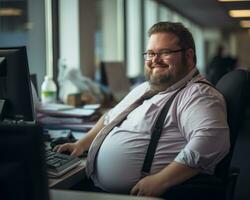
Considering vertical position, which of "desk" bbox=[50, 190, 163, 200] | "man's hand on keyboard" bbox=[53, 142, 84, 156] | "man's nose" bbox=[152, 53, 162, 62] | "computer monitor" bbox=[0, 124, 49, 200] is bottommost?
"man's hand on keyboard" bbox=[53, 142, 84, 156]

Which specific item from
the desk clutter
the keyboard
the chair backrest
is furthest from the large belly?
the desk clutter

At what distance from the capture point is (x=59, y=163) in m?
1.89

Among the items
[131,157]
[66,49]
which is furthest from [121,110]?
[66,49]

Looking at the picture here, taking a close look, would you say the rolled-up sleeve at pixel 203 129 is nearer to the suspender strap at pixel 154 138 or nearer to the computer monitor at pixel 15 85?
the suspender strap at pixel 154 138

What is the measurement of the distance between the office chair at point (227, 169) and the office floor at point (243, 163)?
5.99 ft

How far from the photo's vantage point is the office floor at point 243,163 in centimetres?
388

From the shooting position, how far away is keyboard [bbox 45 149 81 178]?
1.81m

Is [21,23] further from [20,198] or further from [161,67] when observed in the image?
[20,198]

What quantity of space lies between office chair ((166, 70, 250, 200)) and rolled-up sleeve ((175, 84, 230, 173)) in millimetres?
67

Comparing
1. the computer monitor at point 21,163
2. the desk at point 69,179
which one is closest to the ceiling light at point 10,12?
the desk at point 69,179

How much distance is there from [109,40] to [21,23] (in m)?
2.57

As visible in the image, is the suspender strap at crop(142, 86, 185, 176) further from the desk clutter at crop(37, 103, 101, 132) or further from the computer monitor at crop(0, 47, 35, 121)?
the desk clutter at crop(37, 103, 101, 132)

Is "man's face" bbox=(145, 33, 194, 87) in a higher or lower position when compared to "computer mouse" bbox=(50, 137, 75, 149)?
higher

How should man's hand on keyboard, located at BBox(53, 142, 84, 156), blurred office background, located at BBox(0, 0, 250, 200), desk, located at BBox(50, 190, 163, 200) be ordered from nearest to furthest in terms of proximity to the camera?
desk, located at BBox(50, 190, 163, 200) → man's hand on keyboard, located at BBox(53, 142, 84, 156) → blurred office background, located at BBox(0, 0, 250, 200)
